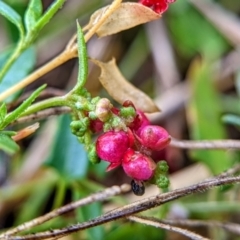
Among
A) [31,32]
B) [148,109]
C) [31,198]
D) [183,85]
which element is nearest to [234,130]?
[183,85]

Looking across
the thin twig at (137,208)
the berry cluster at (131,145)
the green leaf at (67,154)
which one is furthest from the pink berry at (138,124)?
the green leaf at (67,154)

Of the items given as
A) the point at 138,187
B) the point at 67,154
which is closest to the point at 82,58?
the point at 138,187

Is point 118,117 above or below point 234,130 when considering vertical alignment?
above

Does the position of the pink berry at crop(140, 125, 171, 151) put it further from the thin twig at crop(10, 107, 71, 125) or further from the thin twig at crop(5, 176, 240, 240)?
the thin twig at crop(10, 107, 71, 125)

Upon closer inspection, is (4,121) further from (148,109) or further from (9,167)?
(9,167)

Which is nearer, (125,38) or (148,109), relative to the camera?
(148,109)

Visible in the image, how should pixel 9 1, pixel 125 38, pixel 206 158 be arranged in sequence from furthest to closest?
pixel 125 38 < pixel 9 1 < pixel 206 158

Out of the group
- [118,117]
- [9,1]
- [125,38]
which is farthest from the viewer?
[125,38]
